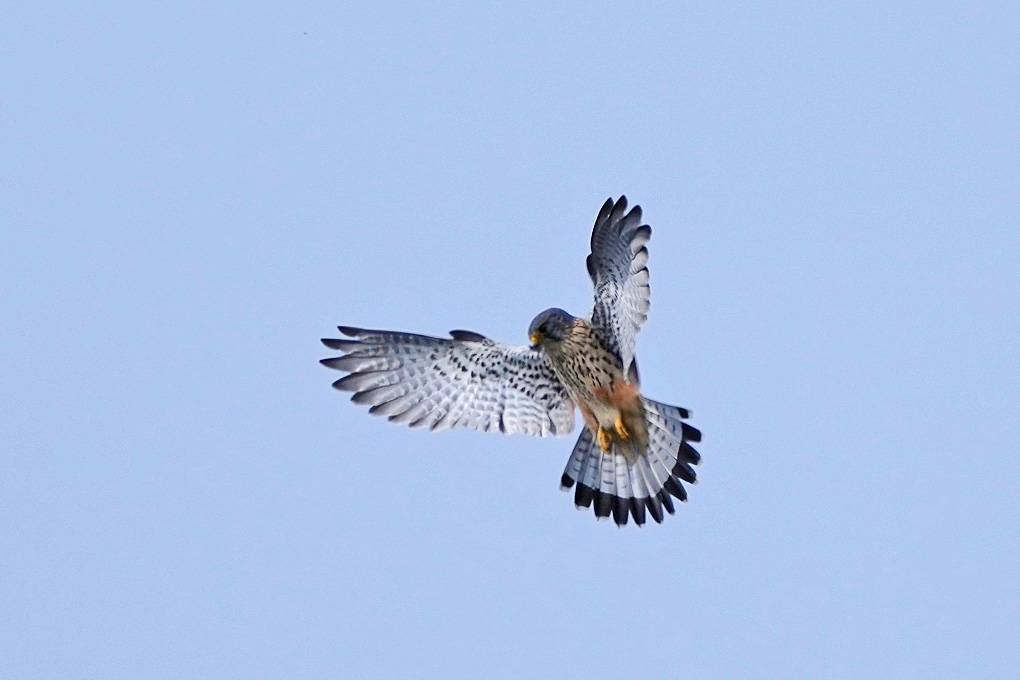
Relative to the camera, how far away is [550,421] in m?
9.20

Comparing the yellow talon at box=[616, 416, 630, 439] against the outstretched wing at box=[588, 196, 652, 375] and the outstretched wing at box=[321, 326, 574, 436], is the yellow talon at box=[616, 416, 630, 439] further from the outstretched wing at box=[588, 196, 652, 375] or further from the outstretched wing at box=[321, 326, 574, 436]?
the outstretched wing at box=[321, 326, 574, 436]

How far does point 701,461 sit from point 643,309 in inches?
36.7

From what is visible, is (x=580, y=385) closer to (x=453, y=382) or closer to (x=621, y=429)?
(x=621, y=429)

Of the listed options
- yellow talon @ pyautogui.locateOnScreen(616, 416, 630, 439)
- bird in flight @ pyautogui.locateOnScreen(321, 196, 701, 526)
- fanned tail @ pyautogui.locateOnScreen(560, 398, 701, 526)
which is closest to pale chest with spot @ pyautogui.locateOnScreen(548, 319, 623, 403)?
bird in flight @ pyautogui.locateOnScreen(321, 196, 701, 526)

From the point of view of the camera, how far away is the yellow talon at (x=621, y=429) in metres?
8.80

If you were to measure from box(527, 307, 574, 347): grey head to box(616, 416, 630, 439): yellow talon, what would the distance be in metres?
0.58

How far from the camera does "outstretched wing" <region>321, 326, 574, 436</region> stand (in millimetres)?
8969

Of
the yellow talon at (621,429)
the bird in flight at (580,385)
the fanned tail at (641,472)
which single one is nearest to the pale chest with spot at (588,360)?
the bird in flight at (580,385)

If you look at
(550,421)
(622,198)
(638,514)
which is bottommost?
(638,514)

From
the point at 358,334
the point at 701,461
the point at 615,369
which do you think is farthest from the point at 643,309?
the point at 358,334

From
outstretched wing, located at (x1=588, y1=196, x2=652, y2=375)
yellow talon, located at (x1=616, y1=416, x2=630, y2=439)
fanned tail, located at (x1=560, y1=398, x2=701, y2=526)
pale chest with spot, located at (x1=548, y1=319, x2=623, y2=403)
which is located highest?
outstretched wing, located at (x1=588, y1=196, x2=652, y2=375)

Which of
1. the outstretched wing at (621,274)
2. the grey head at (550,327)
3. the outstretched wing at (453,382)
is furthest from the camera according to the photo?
→ the outstretched wing at (453,382)

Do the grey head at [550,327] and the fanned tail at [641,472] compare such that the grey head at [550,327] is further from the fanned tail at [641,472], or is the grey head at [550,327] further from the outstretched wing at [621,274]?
the fanned tail at [641,472]

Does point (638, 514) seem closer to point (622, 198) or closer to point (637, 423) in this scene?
point (637, 423)
